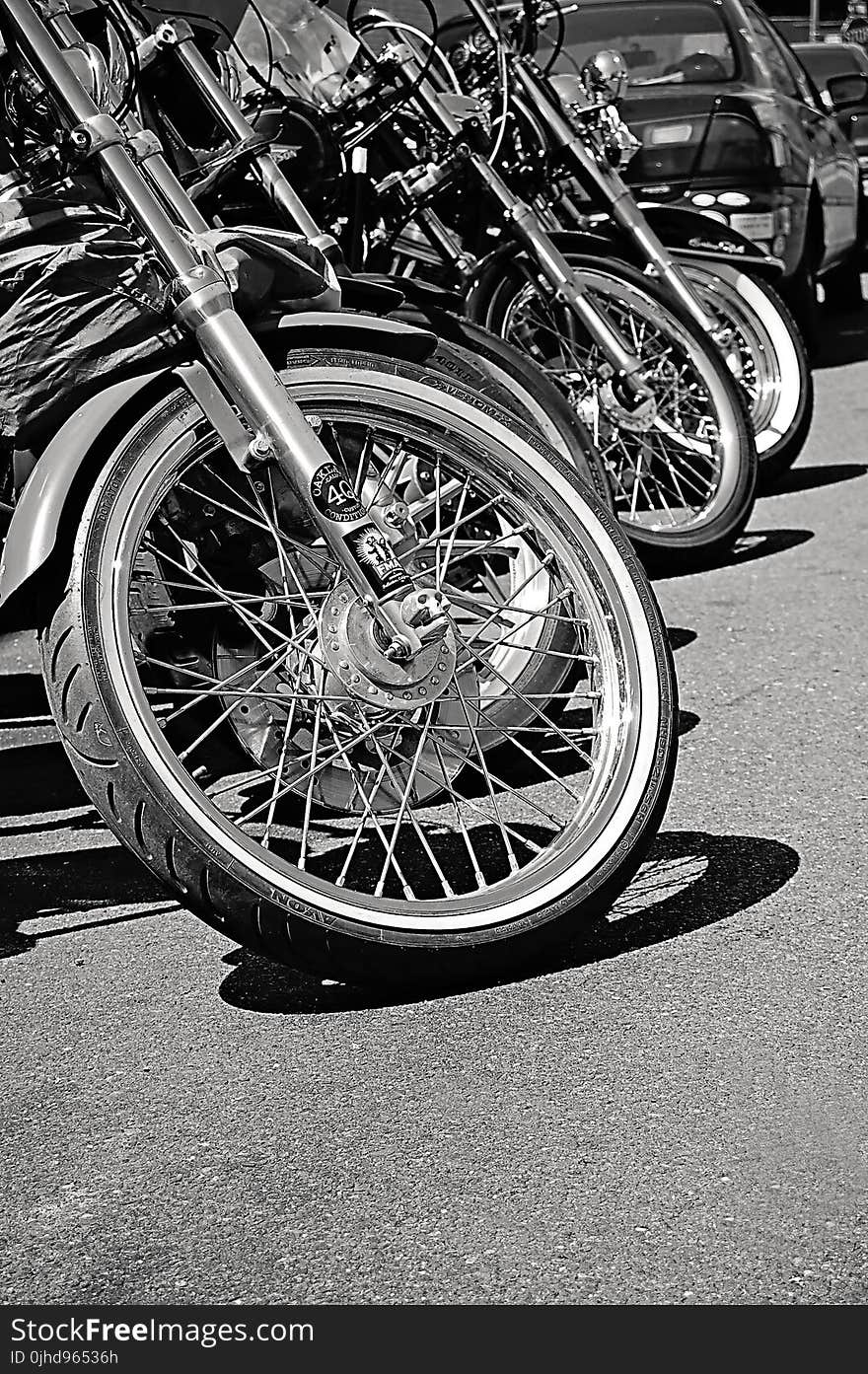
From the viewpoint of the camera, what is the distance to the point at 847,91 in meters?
9.73

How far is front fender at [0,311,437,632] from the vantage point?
8.04ft

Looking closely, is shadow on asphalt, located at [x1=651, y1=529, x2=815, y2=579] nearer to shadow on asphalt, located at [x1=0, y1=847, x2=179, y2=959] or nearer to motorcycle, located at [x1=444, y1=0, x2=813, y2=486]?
motorcycle, located at [x1=444, y1=0, x2=813, y2=486]

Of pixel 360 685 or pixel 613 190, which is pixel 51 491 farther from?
pixel 613 190

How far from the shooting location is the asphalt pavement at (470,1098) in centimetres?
201

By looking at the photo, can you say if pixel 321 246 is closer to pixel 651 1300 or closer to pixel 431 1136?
pixel 431 1136

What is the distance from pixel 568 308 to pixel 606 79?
1.01 meters

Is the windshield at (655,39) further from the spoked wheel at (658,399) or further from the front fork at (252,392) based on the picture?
the front fork at (252,392)

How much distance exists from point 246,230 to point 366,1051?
4.18 ft

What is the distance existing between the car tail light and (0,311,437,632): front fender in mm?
4518

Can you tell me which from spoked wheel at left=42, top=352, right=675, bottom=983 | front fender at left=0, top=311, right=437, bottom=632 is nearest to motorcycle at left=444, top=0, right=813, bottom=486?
spoked wheel at left=42, top=352, right=675, bottom=983

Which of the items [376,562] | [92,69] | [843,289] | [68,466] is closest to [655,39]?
[843,289]

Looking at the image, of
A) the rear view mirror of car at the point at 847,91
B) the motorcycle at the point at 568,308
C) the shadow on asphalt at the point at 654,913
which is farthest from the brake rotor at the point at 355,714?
the rear view mirror of car at the point at 847,91

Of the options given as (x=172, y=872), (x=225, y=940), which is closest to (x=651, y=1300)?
(x=172, y=872)

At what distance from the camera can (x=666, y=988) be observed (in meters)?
2.62
